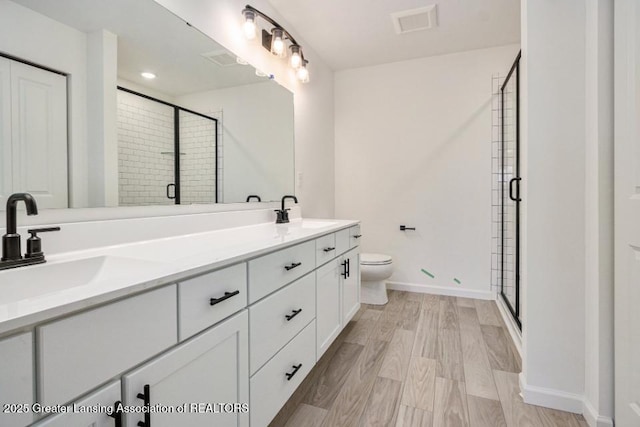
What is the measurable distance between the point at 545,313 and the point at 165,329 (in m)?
1.58

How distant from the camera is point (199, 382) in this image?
862 millimetres

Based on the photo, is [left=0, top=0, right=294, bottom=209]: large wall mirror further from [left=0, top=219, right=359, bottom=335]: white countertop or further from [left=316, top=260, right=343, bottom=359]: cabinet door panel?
[left=316, top=260, right=343, bottom=359]: cabinet door panel

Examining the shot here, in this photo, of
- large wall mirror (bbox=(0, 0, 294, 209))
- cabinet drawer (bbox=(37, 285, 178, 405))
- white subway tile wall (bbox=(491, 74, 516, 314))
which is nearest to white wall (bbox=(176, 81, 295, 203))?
large wall mirror (bbox=(0, 0, 294, 209))

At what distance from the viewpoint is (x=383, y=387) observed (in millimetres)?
1614

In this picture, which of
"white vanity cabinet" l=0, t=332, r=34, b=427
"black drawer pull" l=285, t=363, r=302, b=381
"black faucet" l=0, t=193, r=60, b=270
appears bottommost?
"black drawer pull" l=285, t=363, r=302, b=381

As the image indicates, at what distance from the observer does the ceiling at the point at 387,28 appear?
2.24m

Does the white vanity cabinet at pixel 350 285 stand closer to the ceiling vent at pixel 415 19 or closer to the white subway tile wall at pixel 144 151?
the white subway tile wall at pixel 144 151

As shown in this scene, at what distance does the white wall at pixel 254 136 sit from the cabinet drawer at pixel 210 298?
2.86ft

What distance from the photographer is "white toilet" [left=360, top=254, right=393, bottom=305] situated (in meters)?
2.71

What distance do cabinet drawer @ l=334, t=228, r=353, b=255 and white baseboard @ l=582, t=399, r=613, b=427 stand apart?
132cm

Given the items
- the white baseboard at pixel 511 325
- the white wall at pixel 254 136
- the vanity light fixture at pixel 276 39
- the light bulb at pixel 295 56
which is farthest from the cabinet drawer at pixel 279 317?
the light bulb at pixel 295 56

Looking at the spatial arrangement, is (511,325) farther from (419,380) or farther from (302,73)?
(302,73)

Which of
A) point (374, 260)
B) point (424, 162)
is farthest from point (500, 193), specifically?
point (374, 260)

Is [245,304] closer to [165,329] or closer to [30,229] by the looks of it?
[165,329]
